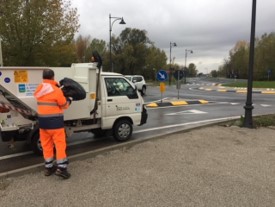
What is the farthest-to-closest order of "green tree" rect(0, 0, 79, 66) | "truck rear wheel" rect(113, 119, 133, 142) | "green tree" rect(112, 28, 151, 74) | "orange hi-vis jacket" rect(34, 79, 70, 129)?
1. "green tree" rect(112, 28, 151, 74)
2. "green tree" rect(0, 0, 79, 66)
3. "truck rear wheel" rect(113, 119, 133, 142)
4. "orange hi-vis jacket" rect(34, 79, 70, 129)

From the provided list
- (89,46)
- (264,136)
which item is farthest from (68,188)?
(89,46)

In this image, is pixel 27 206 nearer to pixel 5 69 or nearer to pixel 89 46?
pixel 5 69

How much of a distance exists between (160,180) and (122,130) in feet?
10.6

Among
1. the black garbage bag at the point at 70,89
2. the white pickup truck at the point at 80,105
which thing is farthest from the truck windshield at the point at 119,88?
the black garbage bag at the point at 70,89

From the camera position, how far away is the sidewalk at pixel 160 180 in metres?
4.21

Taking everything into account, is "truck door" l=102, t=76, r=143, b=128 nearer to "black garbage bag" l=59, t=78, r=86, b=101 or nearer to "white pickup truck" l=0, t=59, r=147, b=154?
"white pickup truck" l=0, t=59, r=147, b=154

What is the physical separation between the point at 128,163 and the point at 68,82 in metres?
1.85

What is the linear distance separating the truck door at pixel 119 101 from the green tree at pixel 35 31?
13167 millimetres

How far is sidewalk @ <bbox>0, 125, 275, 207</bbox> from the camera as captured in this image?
4211mm

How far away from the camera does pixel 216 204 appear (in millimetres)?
4090

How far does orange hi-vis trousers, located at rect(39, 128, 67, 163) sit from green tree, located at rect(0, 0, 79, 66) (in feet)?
51.0

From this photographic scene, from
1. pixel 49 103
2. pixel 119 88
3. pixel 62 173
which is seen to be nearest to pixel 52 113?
pixel 49 103

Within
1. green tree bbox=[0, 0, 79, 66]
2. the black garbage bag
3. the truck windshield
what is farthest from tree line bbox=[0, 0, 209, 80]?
the black garbage bag

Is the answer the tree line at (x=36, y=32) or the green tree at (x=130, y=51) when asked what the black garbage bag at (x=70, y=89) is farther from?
the green tree at (x=130, y=51)
